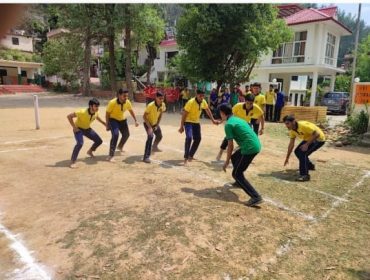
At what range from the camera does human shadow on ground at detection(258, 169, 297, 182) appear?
681 centimetres

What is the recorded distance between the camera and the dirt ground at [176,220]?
11.8 feet

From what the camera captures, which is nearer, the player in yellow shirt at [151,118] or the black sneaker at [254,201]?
the black sneaker at [254,201]

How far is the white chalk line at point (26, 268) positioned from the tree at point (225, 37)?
45.7 ft

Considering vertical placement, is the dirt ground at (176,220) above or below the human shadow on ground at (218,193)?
below

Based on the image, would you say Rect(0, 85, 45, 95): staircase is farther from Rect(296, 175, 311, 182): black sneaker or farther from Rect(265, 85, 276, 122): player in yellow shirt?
Rect(296, 175, 311, 182): black sneaker

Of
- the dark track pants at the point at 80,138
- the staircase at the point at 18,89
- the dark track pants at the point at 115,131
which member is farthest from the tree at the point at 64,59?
the dark track pants at the point at 80,138

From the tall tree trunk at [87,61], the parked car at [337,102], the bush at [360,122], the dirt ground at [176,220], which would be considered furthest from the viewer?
the tall tree trunk at [87,61]

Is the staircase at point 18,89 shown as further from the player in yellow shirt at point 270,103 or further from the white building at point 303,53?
the player in yellow shirt at point 270,103

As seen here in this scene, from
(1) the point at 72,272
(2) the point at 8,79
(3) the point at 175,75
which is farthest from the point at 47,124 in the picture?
(2) the point at 8,79

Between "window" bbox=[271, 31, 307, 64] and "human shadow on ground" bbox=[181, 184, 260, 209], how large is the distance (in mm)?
22999

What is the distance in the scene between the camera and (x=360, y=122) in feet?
38.3

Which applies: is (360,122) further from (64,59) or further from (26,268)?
(64,59)

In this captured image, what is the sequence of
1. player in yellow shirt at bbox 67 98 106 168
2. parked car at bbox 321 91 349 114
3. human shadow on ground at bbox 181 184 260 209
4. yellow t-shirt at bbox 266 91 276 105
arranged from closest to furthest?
human shadow on ground at bbox 181 184 260 209 → player in yellow shirt at bbox 67 98 106 168 → yellow t-shirt at bbox 266 91 276 105 → parked car at bbox 321 91 349 114

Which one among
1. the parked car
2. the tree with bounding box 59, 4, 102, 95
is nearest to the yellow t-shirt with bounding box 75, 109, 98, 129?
the tree with bounding box 59, 4, 102, 95
